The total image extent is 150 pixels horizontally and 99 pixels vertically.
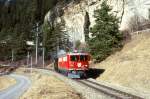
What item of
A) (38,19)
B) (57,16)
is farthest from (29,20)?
(57,16)

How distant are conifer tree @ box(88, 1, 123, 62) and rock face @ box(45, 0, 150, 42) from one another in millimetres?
8090

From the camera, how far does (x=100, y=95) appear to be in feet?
107

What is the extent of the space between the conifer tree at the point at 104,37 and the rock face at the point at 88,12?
8.09 m

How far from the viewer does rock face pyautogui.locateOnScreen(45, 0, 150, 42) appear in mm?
71075

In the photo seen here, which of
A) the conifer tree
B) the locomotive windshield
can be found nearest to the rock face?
the conifer tree

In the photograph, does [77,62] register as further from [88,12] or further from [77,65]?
[88,12]

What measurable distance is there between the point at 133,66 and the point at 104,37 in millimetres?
17695

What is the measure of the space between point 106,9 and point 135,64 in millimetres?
19787

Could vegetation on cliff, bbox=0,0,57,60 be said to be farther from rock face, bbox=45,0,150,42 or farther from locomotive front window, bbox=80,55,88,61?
locomotive front window, bbox=80,55,88,61

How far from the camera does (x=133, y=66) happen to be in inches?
1810

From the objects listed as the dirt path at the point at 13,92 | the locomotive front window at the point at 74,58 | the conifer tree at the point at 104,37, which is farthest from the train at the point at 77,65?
the conifer tree at the point at 104,37

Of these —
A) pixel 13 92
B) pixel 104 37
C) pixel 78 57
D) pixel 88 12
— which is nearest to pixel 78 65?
pixel 78 57

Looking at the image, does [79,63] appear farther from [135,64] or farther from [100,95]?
[100,95]

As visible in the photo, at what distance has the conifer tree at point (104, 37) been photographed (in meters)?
62.7
